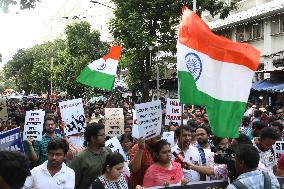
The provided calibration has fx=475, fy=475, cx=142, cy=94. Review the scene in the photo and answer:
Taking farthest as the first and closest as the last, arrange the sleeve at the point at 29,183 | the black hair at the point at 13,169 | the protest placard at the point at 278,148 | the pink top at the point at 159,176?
the protest placard at the point at 278,148 → the pink top at the point at 159,176 → the sleeve at the point at 29,183 → the black hair at the point at 13,169

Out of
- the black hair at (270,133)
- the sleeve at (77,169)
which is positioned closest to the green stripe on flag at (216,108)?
the black hair at (270,133)

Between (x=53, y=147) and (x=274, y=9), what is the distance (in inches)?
819

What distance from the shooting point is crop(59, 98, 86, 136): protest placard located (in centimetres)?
753

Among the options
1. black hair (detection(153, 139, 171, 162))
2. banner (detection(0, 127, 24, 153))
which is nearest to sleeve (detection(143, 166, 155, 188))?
black hair (detection(153, 139, 171, 162))

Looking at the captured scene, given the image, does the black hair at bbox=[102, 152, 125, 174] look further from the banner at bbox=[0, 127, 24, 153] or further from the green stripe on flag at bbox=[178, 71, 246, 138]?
the green stripe on flag at bbox=[178, 71, 246, 138]

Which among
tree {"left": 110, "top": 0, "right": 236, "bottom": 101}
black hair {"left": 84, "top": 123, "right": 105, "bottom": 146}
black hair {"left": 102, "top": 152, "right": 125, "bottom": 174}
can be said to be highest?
Answer: tree {"left": 110, "top": 0, "right": 236, "bottom": 101}

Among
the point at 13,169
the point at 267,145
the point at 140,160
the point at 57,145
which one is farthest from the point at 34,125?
the point at 13,169

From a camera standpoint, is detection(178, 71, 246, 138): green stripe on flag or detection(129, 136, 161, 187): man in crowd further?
detection(178, 71, 246, 138): green stripe on flag

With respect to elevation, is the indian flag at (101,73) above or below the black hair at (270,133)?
above

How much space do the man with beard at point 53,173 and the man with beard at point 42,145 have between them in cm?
150

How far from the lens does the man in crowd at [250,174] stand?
3.94 meters

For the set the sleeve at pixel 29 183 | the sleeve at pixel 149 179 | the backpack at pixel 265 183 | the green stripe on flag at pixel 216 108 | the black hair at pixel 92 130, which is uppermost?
the green stripe on flag at pixel 216 108

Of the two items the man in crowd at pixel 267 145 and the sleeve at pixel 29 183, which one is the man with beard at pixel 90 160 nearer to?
the sleeve at pixel 29 183

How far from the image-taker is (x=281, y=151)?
6395 mm
